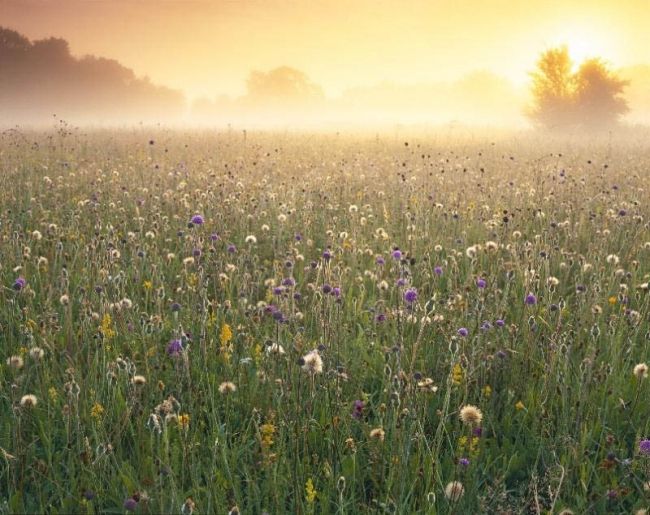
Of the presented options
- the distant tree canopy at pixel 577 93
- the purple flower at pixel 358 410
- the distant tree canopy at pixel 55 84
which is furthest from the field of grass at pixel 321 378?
the distant tree canopy at pixel 55 84

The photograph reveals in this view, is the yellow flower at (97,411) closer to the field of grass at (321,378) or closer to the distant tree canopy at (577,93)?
the field of grass at (321,378)

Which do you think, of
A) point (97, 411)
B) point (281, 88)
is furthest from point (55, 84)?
point (97, 411)

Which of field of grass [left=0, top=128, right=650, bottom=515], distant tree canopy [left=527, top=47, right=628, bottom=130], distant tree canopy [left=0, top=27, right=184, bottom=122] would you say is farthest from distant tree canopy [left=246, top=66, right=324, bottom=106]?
field of grass [left=0, top=128, right=650, bottom=515]

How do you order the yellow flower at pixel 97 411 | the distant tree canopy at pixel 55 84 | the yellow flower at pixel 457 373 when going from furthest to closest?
the distant tree canopy at pixel 55 84, the yellow flower at pixel 457 373, the yellow flower at pixel 97 411

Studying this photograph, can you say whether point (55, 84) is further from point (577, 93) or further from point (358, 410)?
point (358, 410)

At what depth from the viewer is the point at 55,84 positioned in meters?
61.2

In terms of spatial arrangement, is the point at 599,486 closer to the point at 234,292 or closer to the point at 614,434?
the point at 614,434

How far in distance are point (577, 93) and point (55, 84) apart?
54.4 m

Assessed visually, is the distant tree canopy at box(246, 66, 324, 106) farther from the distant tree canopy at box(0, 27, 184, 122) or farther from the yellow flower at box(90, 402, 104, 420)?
→ the yellow flower at box(90, 402, 104, 420)

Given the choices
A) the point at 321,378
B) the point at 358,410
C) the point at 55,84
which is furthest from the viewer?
the point at 55,84

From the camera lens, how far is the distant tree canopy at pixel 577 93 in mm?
33156

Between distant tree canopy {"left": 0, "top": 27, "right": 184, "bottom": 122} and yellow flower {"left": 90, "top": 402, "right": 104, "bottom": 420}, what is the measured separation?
60.8 metres

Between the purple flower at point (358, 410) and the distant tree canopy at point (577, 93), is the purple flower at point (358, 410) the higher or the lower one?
the lower one

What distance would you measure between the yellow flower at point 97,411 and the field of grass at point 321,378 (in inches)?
2.4
